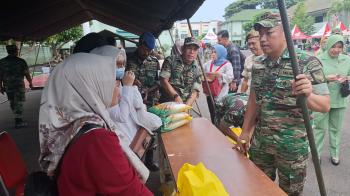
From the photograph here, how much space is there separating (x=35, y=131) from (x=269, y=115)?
5395 mm

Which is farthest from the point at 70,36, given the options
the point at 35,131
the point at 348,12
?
the point at 348,12

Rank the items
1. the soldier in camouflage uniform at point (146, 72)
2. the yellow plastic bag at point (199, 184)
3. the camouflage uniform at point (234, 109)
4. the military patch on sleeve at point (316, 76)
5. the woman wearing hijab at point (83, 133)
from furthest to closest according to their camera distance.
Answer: the soldier in camouflage uniform at point (146, 72) < the camouflage uniform at point (234, 109) < the military patch on sleeve at point (316, 76) < the yellow plastic bag at point (199, 184) < the woman wearing hijab at point (83, 133)

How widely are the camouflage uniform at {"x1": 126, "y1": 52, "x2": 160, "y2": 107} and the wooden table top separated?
1.33 metres

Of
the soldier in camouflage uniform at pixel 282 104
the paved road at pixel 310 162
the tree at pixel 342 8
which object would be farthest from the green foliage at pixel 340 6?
the soldier in camouflage uniform at pixel 282 104

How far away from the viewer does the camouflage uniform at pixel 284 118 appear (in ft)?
6.59

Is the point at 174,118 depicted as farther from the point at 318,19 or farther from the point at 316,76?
the point at 318,19

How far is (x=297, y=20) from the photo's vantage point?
41.8 m

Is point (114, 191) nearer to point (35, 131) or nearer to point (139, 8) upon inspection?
point (139, 8)

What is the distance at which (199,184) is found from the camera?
→ 138 centimetres

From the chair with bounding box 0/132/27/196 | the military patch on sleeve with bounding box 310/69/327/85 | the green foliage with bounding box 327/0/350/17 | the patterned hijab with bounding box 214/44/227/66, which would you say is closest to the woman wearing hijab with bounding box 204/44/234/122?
the patterned hijab with bounding box 214/44/227/66

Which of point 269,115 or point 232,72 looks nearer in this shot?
point 269,115

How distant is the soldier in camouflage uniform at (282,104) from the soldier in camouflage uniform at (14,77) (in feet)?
19.2

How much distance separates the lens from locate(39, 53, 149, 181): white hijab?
1.27m

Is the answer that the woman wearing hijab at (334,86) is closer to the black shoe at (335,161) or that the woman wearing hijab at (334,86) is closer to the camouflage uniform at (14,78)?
the black shoe at (335,161)
